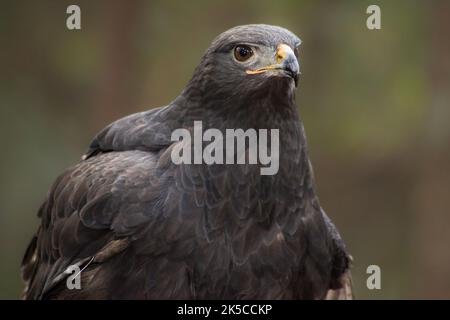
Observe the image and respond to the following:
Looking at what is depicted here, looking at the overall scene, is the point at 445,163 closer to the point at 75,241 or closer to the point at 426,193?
the point at 426,193

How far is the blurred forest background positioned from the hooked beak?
5.23 meters

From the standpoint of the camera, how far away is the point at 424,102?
34.2ft

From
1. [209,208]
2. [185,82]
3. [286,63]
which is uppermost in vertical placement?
[286,63]

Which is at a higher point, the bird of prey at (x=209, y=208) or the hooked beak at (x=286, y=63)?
the hooked beak at (x=286, y=63)

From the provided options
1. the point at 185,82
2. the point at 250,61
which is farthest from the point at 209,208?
the point at 185,82

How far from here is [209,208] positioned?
512 cm

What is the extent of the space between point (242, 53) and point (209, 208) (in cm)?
100

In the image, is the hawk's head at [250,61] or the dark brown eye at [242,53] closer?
the hawk's head at [250,61]

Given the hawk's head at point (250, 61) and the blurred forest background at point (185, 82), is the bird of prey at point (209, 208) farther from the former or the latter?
the blurred forest background at point (185, 82)

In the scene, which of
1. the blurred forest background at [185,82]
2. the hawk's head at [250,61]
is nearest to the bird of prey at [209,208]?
the hawk's head at [250,61]

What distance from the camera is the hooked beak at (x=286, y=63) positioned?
4887mm

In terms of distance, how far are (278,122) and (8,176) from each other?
7131mm

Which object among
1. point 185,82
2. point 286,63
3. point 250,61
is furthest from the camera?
point 185,82

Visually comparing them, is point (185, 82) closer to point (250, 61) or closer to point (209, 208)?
point (250, 61)
